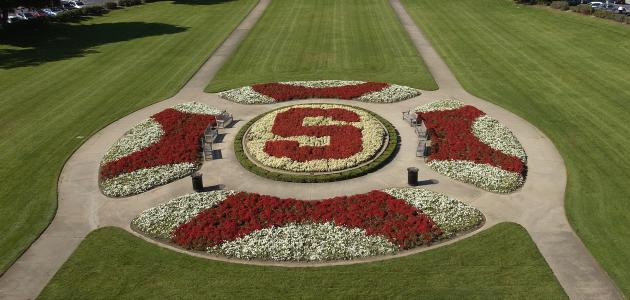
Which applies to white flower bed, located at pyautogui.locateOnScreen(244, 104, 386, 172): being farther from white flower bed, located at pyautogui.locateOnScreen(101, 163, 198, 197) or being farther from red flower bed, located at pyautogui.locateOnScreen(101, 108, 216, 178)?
white flower bed, located at pyautogui.locateOnScreen(101, 163, 198, 197)

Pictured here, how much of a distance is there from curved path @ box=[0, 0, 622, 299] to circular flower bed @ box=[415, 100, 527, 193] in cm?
69

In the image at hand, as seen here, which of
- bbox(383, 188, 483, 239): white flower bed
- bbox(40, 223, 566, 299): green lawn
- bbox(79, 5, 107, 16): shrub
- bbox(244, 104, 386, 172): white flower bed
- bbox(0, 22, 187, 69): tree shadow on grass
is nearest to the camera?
bbox(40, 223, 566, 299): green lawn

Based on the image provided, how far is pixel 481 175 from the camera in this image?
1001 inches

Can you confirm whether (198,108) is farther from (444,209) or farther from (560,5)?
(560,5)

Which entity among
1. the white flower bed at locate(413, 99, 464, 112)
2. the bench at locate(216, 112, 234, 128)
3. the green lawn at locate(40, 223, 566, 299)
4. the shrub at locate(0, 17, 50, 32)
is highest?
the shrub at locate(0, 17, 50, 32)

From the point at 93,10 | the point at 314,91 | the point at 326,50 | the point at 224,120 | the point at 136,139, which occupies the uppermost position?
the point at 93,10

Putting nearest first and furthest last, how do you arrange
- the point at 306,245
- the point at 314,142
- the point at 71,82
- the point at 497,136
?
the point at 306,245 < the point at 314,142 < the point at 497,136 < the point at 71,82

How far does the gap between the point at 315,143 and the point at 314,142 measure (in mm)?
132

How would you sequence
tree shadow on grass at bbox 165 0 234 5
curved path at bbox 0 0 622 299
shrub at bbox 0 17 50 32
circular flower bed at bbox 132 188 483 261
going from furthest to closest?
tree shadow on grass at bbox 165 0 234 5
shrub at bbox 0 17 50 32
circular flower bed at bbox 132 188 483 261
curved path at bbox 0 0 622 299

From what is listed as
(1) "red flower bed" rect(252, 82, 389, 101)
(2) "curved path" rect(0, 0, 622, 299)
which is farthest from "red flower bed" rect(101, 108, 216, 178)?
(1) "red flower bed" rect(252, 82, 389, 101)

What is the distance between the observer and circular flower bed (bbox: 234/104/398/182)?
86.4 ft

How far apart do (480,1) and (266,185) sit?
2449 inches

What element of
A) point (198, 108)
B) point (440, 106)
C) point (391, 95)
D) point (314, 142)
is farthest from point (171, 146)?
point (440, 106)

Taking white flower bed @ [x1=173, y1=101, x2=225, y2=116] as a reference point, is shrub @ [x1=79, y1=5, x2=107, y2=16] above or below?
above
